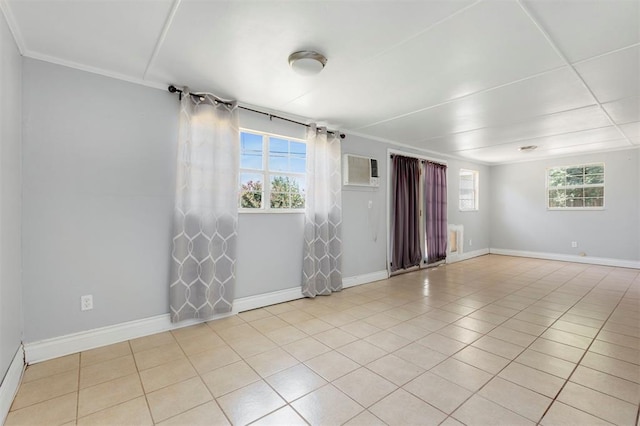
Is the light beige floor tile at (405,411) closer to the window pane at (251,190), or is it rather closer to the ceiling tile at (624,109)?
the window pane at (251,190)

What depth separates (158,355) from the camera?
2.30 metres

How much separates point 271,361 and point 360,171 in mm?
3031

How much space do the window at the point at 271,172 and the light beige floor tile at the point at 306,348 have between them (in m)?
1.58

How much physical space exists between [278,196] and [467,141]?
346 centimetres

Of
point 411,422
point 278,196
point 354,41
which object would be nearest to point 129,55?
point 354,41

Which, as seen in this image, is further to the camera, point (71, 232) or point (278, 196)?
point (278, 196)

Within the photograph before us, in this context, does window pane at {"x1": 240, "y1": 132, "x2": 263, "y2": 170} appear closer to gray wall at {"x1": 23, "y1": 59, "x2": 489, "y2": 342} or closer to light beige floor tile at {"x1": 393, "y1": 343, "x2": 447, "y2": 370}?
gray wall at {"x1": 23, "y1": 59, "x2": 489, "y2": 342}

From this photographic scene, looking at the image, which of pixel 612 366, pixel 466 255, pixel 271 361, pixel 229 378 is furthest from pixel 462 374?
pixel 466 255

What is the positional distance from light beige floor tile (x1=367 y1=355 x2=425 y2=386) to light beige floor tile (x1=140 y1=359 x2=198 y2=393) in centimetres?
133

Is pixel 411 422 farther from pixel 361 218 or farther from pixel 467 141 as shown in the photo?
pixel 467 141

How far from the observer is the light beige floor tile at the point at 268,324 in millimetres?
2809

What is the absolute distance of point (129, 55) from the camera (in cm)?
222

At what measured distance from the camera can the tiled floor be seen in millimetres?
1646

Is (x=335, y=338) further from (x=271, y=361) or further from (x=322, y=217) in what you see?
(x=322, y=217)
